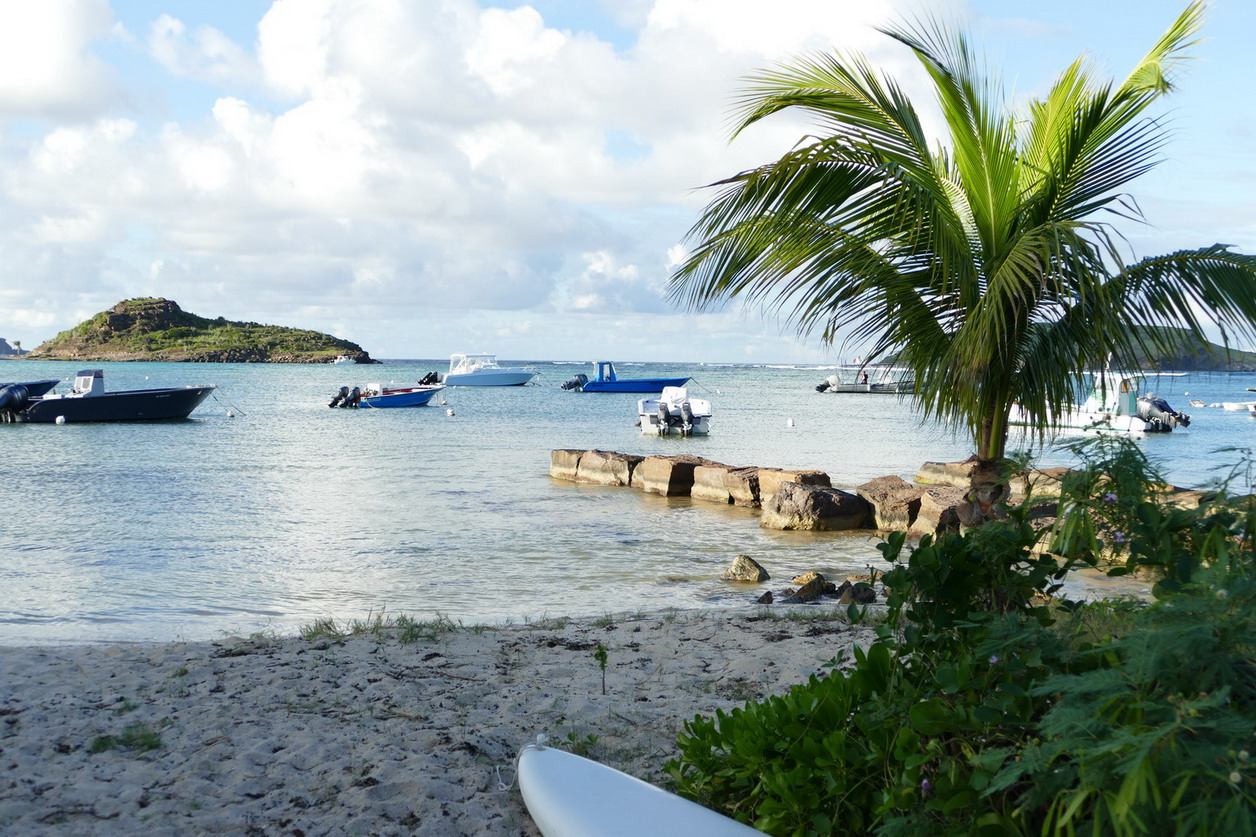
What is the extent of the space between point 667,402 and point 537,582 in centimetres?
2376

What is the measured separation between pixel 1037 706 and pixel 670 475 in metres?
15.1

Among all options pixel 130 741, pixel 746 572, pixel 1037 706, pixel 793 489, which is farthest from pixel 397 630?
pixel 793 489

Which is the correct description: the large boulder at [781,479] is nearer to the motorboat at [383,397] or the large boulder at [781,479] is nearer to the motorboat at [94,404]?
the motorboat at [94,404]

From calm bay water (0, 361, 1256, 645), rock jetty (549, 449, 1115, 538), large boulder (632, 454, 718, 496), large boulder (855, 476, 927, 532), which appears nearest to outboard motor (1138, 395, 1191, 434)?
calm bay water (0, 361, 1256, 645)

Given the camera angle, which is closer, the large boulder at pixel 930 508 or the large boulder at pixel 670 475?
the large boulder at pixel 930 508

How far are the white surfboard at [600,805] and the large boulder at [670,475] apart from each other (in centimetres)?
1377

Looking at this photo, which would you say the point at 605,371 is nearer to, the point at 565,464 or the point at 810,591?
the point at 565,464

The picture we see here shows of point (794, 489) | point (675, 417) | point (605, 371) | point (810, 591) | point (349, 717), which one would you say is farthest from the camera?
point (605, 371)

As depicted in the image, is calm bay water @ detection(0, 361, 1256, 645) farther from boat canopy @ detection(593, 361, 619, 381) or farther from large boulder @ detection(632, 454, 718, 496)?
boat canopy @ detection(593, 361, 619, 381)

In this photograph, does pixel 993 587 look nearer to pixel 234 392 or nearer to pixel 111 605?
pixel 111 605

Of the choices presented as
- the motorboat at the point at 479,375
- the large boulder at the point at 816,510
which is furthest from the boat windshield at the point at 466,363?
the large boulder at the point at 816,510

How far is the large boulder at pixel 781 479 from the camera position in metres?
15.7

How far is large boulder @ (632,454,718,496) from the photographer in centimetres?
1761

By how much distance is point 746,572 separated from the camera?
33.1 feet
